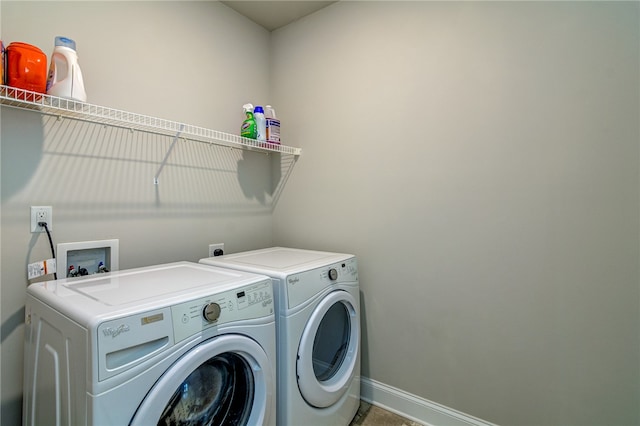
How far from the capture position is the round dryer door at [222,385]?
3.07 ft

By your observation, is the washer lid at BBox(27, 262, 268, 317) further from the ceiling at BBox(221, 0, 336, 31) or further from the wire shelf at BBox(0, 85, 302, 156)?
the ceiling at BBox(221, 0, 336, 31)

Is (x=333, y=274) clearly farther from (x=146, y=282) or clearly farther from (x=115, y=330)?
(x=115, y=330)

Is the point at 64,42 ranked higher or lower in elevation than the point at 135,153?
higher

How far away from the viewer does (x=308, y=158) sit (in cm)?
214

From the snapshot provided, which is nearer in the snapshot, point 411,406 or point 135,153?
point 135,153

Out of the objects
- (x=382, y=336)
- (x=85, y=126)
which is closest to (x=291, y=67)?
(x=85, y=126)

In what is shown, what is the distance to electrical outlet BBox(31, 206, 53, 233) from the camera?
124 cm

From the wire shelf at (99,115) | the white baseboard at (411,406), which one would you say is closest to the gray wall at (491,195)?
the white baseboard at (411,406)

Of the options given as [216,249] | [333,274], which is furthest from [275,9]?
[333,274]

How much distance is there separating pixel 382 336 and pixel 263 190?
130 centimetres

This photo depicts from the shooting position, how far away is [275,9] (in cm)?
206

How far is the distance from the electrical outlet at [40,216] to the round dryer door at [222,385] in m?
0.92

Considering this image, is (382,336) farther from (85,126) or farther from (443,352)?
(85,126)

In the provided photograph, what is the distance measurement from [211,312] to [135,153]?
1048 mm
